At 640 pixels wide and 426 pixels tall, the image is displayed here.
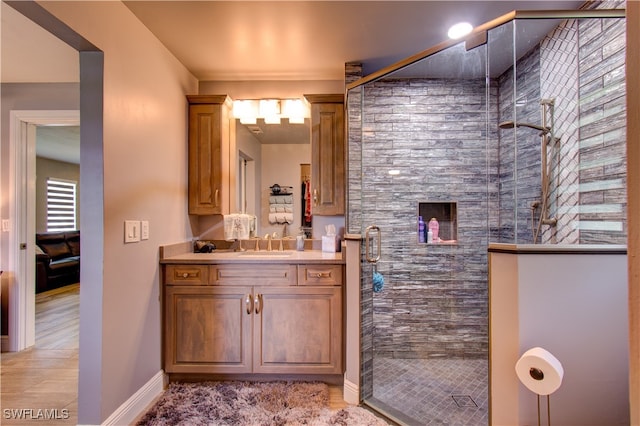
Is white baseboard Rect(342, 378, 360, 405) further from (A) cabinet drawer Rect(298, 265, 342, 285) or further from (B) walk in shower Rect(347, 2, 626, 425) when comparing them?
(A) cabinet drawer Rect(298, 265, 342, 285)

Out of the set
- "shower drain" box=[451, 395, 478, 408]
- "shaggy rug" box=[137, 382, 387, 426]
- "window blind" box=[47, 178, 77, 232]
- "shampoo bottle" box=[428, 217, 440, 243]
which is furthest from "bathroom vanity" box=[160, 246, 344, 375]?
"window blind" box=[47, 178, 77, 232]

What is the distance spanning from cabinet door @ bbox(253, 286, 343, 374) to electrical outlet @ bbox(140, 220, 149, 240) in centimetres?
86

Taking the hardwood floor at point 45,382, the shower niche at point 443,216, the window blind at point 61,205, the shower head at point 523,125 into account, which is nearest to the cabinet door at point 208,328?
the hardwood floor at point 45,382

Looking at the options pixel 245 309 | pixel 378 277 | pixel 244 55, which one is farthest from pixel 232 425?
pixel 244 55

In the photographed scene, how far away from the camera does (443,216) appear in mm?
2408

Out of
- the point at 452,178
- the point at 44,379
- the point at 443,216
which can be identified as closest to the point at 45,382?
the point at 44,379

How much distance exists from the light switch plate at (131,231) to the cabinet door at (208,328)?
1.63 feet

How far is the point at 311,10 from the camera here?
1689 millimetres

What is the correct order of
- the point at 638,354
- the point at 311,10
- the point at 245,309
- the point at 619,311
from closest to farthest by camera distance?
1. the point at 638,354
2. the point at 619,311
3. the point at 311,10
4. the point at 245,309

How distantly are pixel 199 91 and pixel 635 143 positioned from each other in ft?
9.16

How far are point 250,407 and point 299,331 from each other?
53 centimetres

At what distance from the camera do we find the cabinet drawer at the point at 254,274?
2.04 metres

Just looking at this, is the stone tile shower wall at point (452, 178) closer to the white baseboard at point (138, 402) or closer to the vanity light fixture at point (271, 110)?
the vanity light fixture at point (271, 110)

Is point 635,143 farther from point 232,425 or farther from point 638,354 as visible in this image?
point 232,425
